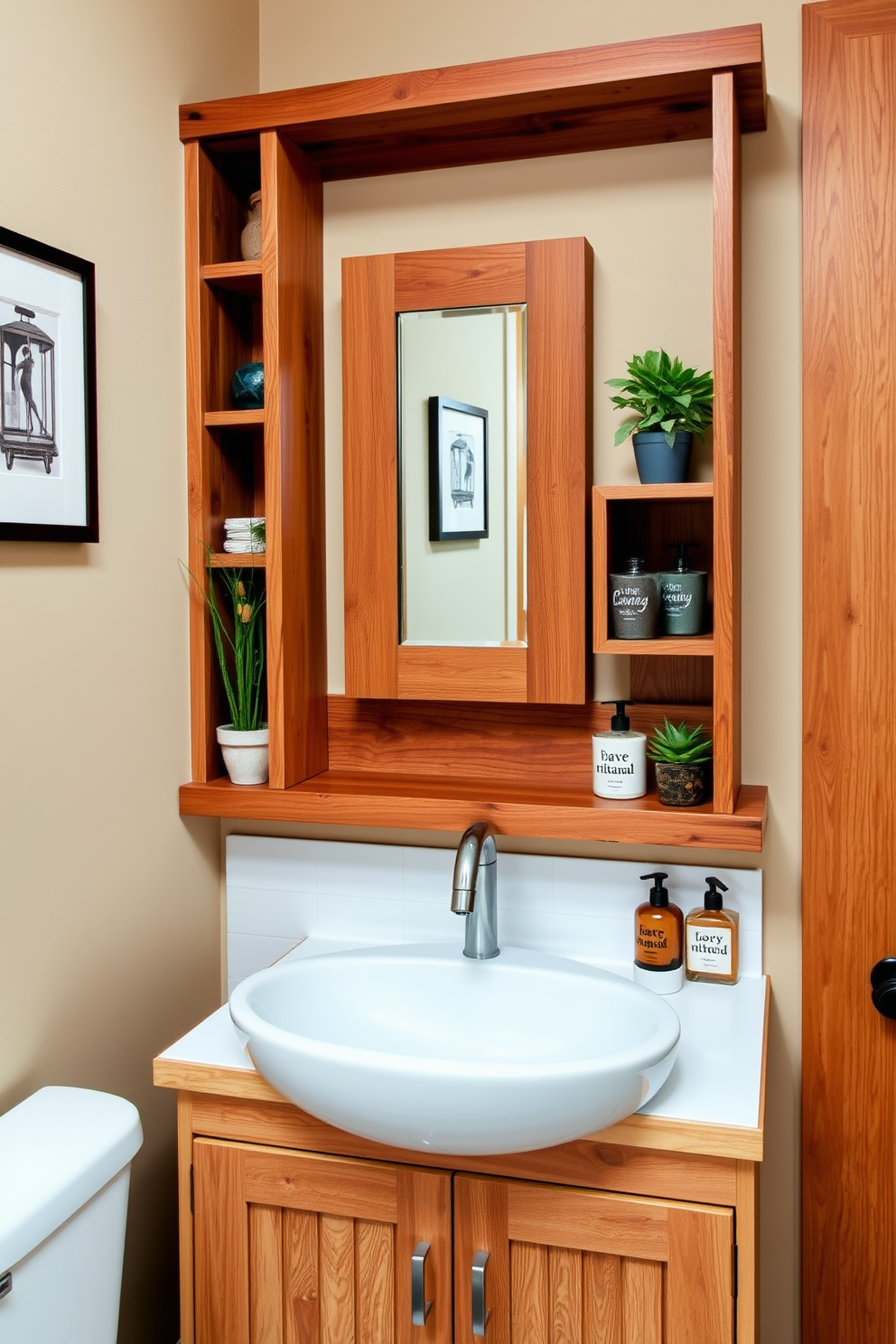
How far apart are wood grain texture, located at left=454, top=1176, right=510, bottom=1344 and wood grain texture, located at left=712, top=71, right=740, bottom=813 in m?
0.57

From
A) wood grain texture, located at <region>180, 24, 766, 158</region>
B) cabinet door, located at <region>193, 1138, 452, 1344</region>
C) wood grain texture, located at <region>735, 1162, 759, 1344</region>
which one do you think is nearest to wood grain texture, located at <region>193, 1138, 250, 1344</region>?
cabinet door, located at <region>193, 1138, 452, 1344</region>

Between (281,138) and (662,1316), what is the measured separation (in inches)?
63.9

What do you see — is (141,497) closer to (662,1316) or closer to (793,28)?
(793,28)

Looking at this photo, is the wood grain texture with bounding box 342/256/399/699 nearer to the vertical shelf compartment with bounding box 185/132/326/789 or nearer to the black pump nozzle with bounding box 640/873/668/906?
the vertical shelf compartment with bounding box 185/132/326/789

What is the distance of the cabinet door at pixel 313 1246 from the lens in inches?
51.4

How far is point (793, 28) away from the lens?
1526 millimetres

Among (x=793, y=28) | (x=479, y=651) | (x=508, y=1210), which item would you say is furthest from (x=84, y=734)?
(x=793, y=28)

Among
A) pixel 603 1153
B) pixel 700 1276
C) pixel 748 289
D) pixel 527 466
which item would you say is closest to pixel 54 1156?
pixel 603 1153

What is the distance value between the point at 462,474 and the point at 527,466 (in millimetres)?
→ 102

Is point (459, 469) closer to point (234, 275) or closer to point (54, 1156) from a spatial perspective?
point (234, 275)

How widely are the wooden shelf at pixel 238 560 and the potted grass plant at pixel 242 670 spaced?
0.03 m

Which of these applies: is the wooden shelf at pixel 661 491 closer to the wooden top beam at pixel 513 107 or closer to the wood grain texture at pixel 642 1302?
the wooden top beam at pixel 513 107

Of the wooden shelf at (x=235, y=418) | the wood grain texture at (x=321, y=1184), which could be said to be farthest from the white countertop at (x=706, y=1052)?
the wooden shelf at (x=235, y=418)

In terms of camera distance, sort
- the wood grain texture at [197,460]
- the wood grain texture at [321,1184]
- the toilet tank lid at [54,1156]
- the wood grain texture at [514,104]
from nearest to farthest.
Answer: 1. the toilet tank lid at [54,1156]
2. the wood grain texture at [321,1184]
3. the wood grain texture at [514,104]
4. the wood grain texture at [197,460]
